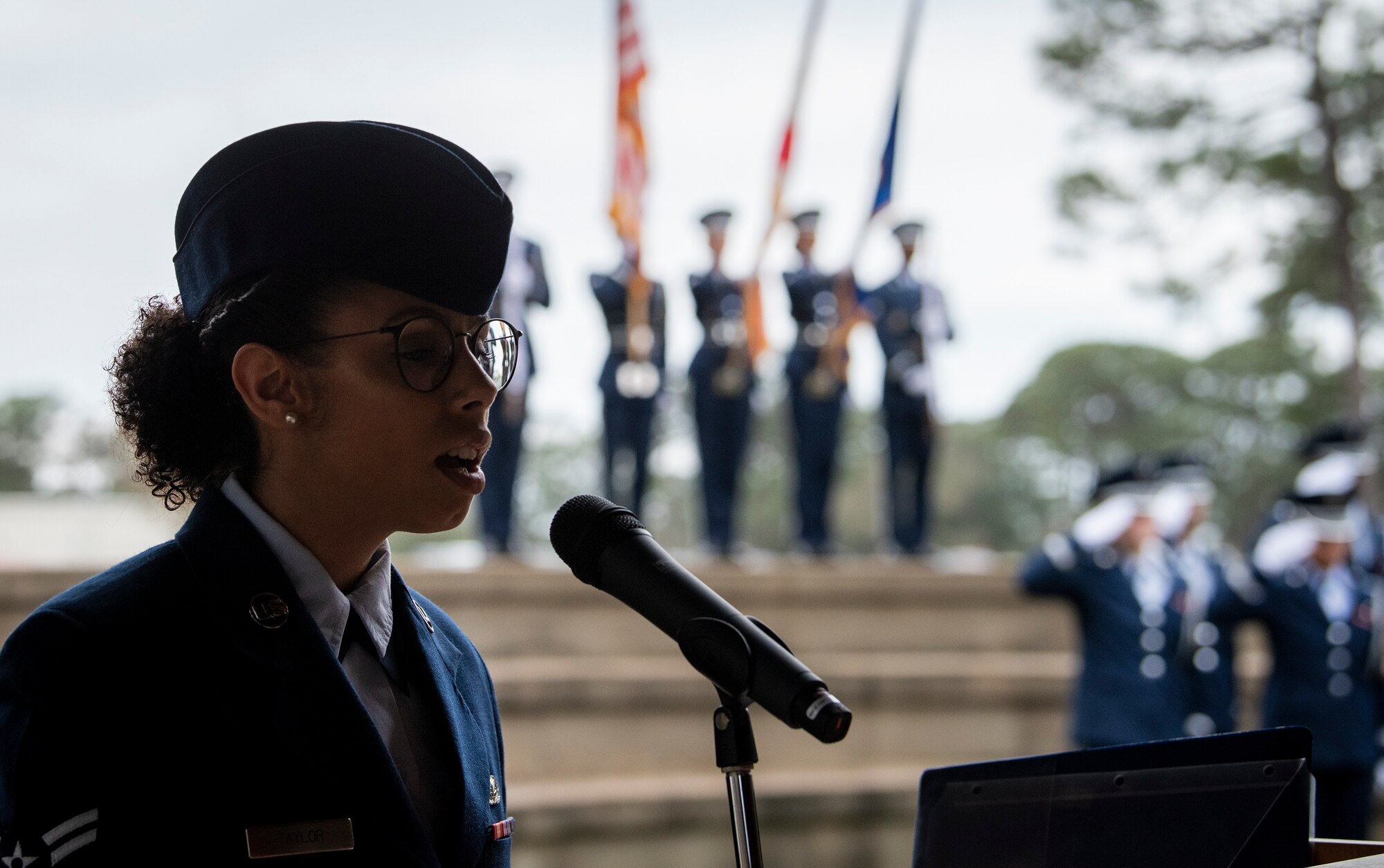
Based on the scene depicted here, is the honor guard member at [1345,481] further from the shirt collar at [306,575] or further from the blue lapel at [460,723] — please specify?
the shirt collar at [306,575]

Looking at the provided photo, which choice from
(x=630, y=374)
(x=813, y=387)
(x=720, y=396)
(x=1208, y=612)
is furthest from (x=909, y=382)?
(x=1208, y=612)

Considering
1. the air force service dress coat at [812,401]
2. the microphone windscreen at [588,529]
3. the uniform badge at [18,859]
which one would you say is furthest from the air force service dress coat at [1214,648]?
the uniform badge at [18,859]

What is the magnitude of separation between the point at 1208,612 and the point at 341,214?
532 centimetres

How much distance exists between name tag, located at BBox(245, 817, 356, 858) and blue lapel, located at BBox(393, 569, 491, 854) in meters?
0.12

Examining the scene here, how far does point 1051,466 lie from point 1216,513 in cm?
278

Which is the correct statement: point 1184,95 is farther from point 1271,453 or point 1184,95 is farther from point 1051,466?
point 1051,466

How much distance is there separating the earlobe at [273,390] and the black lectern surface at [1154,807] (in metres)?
0.59

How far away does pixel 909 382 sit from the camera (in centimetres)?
744

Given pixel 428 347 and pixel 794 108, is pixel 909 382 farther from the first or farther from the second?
pixel 428 347

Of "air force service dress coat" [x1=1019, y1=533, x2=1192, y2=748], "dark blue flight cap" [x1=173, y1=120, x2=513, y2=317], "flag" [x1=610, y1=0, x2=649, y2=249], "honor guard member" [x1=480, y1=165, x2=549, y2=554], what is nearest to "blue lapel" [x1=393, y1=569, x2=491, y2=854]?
"dark blue flight cap" [x1=173, y1=120, x2=513, y2=317]

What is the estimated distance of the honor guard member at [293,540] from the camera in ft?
3.09

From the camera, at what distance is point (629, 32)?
731cm

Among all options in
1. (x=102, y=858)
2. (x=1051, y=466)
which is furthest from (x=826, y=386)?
(x=1051, y=466)

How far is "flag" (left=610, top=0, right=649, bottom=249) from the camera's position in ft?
23.2
